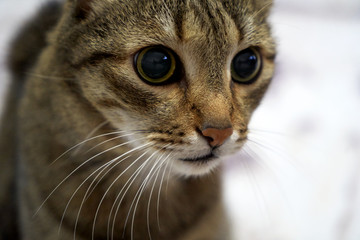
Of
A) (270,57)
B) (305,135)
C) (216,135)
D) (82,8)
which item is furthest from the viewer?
(305,135)

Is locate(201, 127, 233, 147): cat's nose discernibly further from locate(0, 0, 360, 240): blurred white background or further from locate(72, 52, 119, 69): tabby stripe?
locate(0, 0, 360, 240): blurred white background

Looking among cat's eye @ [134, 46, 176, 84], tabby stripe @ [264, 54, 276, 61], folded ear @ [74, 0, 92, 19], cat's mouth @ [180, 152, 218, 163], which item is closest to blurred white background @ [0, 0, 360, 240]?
tabby stripe @ [264, 54, 276, 61]

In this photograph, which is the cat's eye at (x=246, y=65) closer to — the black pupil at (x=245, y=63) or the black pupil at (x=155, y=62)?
the black pupil at (x=245, y=63)

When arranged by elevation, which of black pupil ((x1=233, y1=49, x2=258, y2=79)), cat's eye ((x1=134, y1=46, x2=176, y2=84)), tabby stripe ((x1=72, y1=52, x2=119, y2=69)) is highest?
tabby stripe ((x1=72, y1=52, x2=119, y2=69))

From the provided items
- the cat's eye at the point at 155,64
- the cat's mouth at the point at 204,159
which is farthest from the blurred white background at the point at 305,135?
the cat's eye at the point at 155,64

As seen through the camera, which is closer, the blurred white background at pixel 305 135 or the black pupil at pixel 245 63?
the black pupil at pixel 245 63

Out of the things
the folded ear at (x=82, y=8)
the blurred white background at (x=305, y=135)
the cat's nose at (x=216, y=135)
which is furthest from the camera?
the blurred white background at (x=305, y=135)

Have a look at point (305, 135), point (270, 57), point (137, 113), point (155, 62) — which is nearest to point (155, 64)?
point (155, 62)

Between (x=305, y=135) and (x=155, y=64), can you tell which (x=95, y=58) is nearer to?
(x=155, y=64)

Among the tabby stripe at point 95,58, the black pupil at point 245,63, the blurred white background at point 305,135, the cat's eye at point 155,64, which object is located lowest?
the blurred white background at point 305,135
